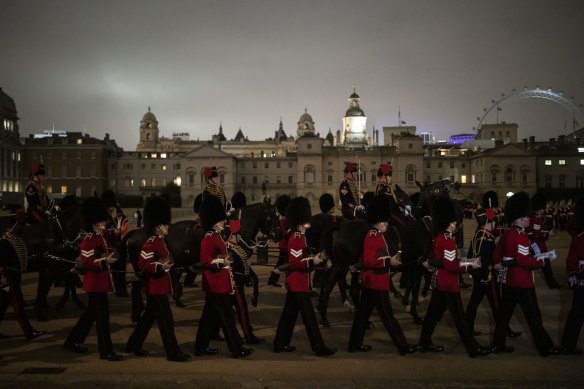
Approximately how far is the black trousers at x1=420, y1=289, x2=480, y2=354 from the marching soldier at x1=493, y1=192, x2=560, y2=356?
1.69 feet

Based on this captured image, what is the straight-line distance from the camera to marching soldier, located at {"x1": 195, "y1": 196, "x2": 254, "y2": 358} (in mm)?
7574

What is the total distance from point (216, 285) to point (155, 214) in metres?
1.37

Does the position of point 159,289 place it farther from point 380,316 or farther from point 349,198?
point 349,198

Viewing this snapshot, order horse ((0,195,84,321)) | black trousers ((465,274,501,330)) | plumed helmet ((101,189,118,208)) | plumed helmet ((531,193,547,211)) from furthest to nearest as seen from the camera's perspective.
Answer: plumed helmet ((101,189,118,208)) → plumed helmet ((531,193,547,211)) → horse ((0,195,84,321)) → black trousers ((465,274,501,330))

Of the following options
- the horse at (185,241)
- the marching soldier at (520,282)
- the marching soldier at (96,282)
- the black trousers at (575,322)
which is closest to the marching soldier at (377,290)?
the marching soldier at (520,282)

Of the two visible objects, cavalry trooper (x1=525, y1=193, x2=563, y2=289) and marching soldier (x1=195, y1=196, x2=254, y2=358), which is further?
cavalry trooper (x1=525, y1=193, x2=563, y2=289)

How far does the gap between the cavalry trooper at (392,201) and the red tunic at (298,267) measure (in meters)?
3.98

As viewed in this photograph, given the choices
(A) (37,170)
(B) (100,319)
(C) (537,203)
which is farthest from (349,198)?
(A) (37,170)

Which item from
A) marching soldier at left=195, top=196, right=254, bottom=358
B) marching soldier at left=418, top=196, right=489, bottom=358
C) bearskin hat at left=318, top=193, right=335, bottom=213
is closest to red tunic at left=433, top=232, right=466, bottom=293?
marching soldier at left=418, top=196, right=489, bottom=358

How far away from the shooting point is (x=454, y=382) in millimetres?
6652

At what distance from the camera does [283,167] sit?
89.9 m

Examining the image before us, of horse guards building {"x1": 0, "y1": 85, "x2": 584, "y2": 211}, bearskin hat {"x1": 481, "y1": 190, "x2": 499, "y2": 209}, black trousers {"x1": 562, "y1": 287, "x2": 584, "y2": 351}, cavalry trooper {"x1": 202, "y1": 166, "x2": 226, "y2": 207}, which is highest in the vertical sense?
horse guards building {"x1": 0, "y1": 85, "x2": 584, "y2": 211}

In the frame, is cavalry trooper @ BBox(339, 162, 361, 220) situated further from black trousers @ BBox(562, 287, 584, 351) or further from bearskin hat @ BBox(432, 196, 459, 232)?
black trousers @ BBox(562, 287, 584, 351)

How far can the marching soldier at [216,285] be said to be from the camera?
24.8ft
